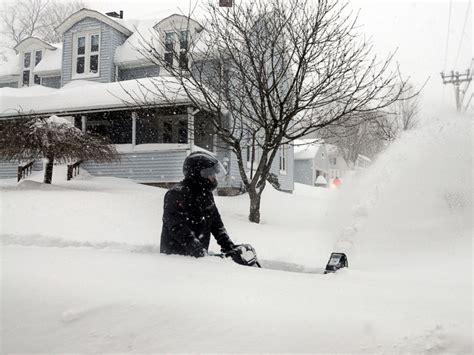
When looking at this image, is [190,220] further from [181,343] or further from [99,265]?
[181,343]

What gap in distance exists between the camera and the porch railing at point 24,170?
15336 millimetres

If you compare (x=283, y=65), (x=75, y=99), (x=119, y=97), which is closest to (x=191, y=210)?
(x=283, y=65)

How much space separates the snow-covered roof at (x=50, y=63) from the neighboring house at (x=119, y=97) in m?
0.05

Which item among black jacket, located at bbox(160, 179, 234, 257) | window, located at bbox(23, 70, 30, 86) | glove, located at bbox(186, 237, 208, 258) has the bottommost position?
glove, located at bbox(186, 237, 208, 258)

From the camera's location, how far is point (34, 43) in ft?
71.5

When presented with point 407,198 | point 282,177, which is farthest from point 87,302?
point 282,177

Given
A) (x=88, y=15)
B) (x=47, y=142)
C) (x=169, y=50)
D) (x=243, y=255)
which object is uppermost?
(x=88, y=15)

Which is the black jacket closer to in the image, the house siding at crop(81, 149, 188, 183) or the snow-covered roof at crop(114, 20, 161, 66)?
the house siding at crop(81, 149, 188, 183)

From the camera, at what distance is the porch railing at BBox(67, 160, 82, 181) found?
14.7m

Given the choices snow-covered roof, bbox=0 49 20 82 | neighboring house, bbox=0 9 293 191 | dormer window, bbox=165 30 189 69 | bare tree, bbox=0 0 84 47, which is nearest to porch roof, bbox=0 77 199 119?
neighboring house, bbox=0 9 293 191

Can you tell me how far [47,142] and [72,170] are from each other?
304cm

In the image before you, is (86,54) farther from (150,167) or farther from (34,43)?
(150,167)

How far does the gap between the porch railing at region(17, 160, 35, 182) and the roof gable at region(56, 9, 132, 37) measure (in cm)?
695

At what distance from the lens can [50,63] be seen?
20750 mm
